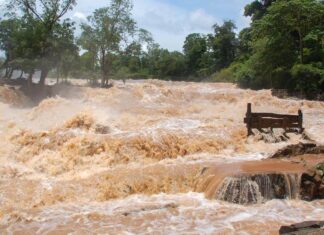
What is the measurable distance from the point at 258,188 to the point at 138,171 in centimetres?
356

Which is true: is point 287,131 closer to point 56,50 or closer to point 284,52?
point 284,52

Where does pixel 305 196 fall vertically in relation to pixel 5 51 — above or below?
below

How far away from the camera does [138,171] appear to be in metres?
12.2

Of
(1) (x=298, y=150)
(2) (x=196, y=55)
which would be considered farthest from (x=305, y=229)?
(2) (x=196, y=55)

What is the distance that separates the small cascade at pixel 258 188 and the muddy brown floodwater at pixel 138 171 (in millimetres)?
103

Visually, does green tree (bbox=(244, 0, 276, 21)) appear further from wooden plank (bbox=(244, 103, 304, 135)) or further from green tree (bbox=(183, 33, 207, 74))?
wooden plank (bbox=(244, 103, 304, 135))

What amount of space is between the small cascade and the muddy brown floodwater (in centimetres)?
10

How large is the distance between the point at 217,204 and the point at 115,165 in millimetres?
4227

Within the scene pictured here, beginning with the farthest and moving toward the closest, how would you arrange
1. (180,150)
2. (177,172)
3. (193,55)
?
1. (193,55)
2. (180,150)
3. (177,172)

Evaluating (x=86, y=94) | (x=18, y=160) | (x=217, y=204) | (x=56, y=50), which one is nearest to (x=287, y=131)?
(x=217, y=204)

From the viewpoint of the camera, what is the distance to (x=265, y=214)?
9.08 meters

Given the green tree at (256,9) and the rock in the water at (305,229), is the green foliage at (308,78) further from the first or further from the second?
the rock in the water at (305,229)

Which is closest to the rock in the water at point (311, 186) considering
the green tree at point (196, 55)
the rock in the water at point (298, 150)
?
the rock in the water at point (298, 150)

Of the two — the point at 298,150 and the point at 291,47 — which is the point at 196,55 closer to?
the point at 291,47
